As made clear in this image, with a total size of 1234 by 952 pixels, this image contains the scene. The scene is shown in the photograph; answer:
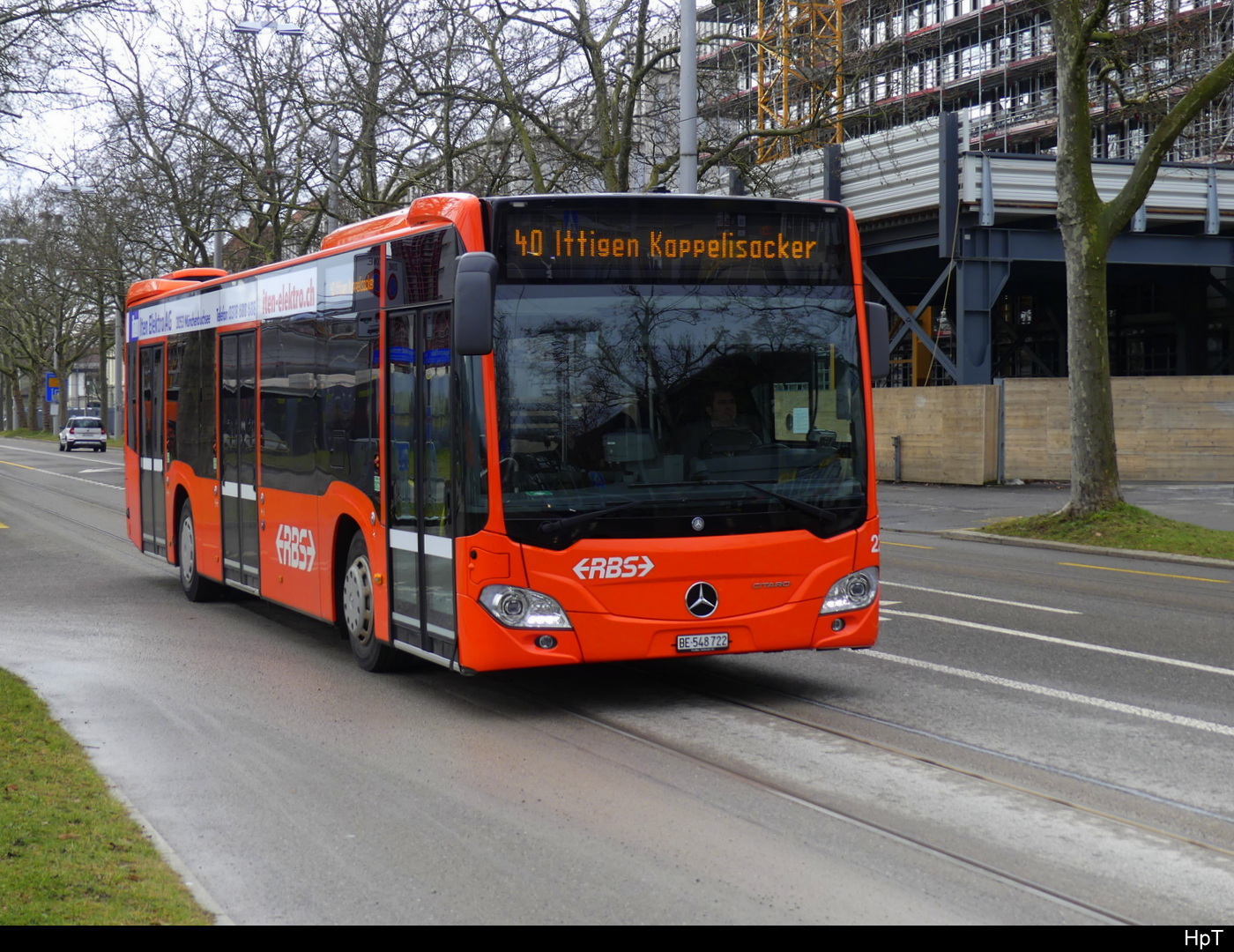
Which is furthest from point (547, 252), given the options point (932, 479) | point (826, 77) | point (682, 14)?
point (932, 479)

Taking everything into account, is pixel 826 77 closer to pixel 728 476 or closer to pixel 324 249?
pixel 324 249

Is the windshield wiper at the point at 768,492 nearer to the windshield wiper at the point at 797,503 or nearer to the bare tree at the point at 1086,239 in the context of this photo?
the windshield wiper at the point at 797,503

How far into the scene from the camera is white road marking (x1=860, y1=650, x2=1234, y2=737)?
301 inches

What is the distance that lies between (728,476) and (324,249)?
3.83 meters

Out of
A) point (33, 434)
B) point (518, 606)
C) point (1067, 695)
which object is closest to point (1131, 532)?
point (1067, 695)

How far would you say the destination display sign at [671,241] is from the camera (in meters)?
8.01

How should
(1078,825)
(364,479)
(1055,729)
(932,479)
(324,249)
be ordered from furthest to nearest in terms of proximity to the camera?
1. (932,479)
2. (324,249)
3. (364,479)
4. (1055,729)
5. (1078,825)

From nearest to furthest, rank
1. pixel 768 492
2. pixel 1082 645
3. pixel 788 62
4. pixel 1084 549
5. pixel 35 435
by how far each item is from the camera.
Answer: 1. pixel 768 492
2. pixel 1082 645
3. pixel 1084 549
4. pixel 788 62
5. pixel 35 435

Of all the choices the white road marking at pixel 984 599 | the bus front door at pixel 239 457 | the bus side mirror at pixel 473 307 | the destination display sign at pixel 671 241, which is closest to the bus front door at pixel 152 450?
the bus front door at pixel 239 457

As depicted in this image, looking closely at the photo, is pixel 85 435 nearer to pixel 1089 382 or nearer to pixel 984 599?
pixel 1089 382

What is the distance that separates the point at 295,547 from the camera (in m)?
10.7

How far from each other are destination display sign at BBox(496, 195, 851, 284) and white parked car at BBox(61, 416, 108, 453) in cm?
6605

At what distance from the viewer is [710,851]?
5441mm

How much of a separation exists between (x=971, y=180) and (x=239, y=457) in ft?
74.2
